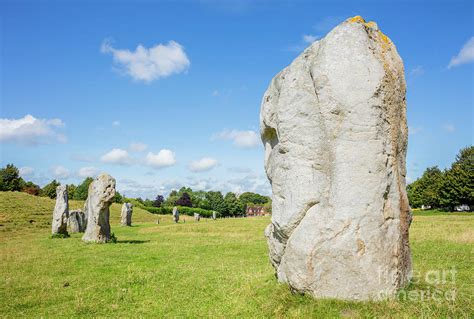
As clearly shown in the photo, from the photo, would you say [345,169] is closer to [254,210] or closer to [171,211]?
[171,211]

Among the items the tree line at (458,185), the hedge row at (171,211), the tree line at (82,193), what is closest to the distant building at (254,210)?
the tree line at (82,193)

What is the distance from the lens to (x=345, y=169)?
8328 mm

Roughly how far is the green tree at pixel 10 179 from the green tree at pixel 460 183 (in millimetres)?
80568

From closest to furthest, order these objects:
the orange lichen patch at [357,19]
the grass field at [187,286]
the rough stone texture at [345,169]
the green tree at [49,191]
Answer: the grass field at [187,286] < the rough stone texture at [345,169] < the orange lichen patch at [357,19] < the green tree at [49,191]

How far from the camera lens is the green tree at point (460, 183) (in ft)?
209

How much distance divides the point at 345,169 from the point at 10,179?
3317 inches

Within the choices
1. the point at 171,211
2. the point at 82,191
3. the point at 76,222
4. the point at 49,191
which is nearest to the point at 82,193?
the point at 82,191

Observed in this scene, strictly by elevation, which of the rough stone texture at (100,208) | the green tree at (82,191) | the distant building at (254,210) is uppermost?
the green tree at (82,191)

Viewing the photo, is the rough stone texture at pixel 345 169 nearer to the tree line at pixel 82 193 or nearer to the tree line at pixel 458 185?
the tree line at pixel 82 193

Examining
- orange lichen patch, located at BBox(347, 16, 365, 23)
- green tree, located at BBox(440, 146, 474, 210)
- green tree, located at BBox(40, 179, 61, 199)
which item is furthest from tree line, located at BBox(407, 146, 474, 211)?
green tree, located at BBox(40, 179, 61, 199)

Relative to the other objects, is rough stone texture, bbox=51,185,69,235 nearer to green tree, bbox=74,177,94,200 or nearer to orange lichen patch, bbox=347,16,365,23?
orange lichen patch, bbox=347,16,365,23

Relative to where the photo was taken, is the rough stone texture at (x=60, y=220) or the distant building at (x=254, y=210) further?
the distant building at (x=254, y=210)

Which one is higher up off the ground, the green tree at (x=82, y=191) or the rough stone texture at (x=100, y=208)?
the green tree at (x=82, y=191)

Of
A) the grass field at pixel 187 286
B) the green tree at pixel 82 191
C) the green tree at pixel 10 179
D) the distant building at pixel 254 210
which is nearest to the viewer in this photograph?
the grass field at pixel 187 286
